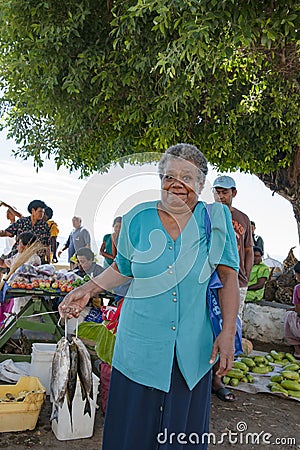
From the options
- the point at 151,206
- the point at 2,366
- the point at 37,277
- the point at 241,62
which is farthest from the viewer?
the point at 241,62

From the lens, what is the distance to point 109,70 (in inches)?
200

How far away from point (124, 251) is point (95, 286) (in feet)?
0.75

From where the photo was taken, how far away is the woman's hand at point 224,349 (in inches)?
80.6

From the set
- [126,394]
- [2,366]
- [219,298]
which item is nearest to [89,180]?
[219,298]

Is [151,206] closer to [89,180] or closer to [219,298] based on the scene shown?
[89,180]

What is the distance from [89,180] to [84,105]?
380 centimetres

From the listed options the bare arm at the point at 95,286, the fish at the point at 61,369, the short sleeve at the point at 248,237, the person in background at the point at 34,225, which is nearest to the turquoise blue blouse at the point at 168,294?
the bare arm at the point at 95,286

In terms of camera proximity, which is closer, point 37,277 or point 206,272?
point 206,272

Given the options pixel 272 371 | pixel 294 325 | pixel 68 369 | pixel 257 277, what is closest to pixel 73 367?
pixel 68 369

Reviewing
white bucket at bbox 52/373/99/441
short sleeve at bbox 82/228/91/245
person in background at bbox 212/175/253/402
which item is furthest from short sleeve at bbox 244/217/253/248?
short sleeve at bbox 82/228/91/245

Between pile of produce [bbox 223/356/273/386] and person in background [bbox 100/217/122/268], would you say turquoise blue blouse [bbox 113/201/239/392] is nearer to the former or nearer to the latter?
person in background [bbox 100/217/122/268]

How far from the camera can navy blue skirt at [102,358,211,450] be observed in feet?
6.73

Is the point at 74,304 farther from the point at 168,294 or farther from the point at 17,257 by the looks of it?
the point at 17,257

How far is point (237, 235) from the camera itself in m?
4.47
